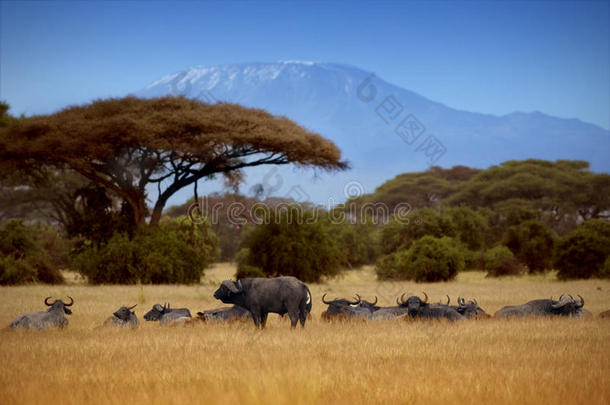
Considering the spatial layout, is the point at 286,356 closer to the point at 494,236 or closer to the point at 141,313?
the point at 141,313

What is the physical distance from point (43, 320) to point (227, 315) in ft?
9.72

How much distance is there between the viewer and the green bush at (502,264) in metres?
26.3

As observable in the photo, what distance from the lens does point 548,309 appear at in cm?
1170

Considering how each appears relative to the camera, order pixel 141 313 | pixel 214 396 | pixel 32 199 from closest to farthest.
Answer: pixel 214 396 < pixel 141 313 < pixel 32 199

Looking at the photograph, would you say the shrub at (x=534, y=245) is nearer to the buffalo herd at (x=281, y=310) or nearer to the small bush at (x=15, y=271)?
the buffalo herd at (x=281, y=310)

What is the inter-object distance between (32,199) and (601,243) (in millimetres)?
28542

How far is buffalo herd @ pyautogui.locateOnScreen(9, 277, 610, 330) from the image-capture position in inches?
391

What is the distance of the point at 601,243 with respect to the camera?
23516mm

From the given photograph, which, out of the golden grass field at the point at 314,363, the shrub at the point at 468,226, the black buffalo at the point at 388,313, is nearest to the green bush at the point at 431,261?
the shrub at the point at 468,226

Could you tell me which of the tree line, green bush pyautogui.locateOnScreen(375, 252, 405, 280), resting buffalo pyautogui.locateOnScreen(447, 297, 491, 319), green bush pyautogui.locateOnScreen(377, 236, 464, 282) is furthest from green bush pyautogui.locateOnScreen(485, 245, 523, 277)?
resting buffalo pyautogui.locateOnScreen(447, 297, 491, 319)

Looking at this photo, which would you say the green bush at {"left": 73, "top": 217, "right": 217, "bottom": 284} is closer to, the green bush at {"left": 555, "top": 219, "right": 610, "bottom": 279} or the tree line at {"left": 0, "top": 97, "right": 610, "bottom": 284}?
the tree line at {"left": 0, "top": 97, "right": 610, "bottom": 284}

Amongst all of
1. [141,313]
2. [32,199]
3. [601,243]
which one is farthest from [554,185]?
[141,313]

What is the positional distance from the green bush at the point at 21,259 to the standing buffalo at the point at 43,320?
12807 millimetres

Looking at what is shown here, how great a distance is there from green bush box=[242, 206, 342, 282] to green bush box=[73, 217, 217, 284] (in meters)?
2.42
